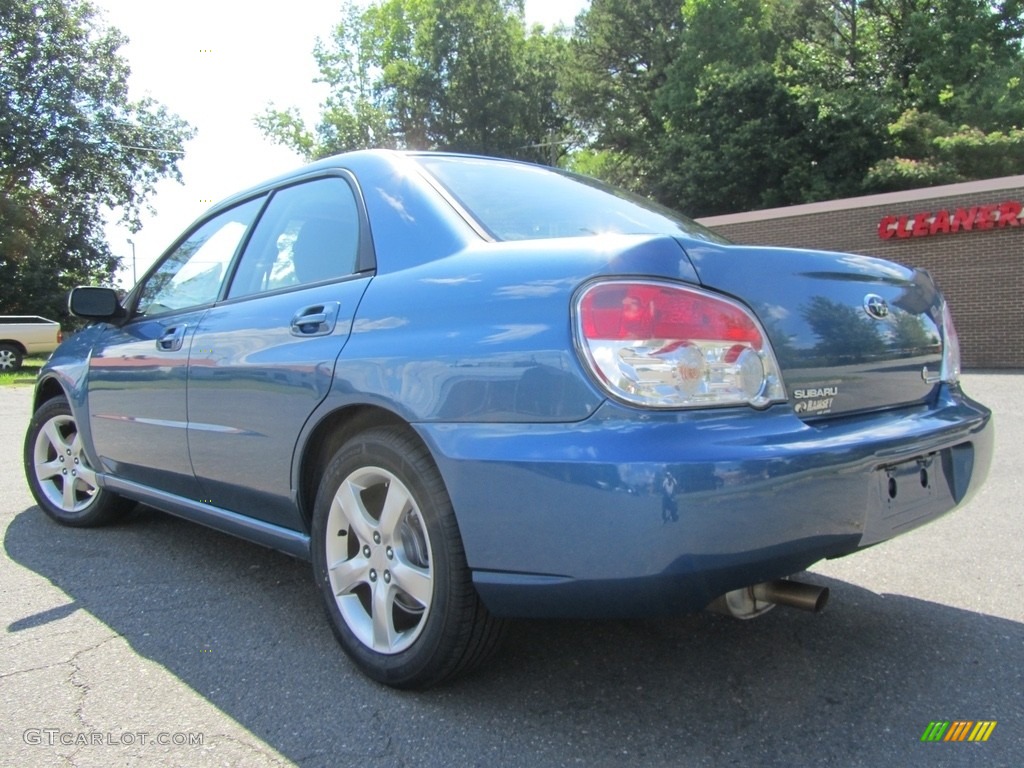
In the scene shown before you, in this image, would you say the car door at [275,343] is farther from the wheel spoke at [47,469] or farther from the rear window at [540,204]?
the wheel spoke at [47,469]

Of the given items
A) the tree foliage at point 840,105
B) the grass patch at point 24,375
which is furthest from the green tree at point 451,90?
the grass patch at point 24,375

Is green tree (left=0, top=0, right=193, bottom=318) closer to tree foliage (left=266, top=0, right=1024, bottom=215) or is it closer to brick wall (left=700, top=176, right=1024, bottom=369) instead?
tree foliage (left=266, top=0, right=1024, bottom=215)

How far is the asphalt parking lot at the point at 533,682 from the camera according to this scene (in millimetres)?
2057

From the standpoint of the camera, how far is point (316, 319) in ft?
8.46

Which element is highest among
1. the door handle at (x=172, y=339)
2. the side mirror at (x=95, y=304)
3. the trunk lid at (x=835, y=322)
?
the side mirror at (x=95, y=304)

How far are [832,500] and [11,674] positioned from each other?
2.47 m

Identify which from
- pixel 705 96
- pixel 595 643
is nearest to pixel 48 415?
pixel 595 643

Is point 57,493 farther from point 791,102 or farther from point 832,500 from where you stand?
point 791,102

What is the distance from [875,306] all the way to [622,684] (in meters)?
1.30

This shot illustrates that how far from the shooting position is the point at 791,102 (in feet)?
88.1

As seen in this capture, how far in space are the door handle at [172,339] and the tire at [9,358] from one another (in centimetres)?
1974

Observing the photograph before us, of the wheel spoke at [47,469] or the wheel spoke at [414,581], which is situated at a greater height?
the wheel spoke at [47,469]

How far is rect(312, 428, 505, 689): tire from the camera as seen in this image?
2.13m

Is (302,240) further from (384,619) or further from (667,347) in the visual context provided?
(667,347)
